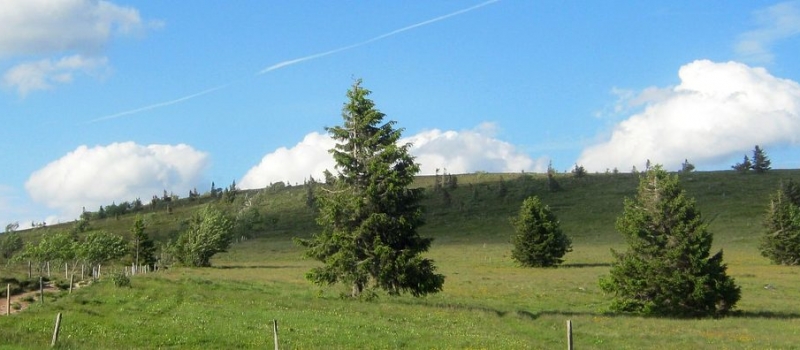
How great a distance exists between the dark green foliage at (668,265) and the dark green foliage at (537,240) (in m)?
35.6

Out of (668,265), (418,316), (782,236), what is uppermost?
(668,265)

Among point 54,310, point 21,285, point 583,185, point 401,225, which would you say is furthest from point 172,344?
point 583,185

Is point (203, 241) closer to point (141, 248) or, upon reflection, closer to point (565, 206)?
point (141, 248)

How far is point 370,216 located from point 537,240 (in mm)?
43202

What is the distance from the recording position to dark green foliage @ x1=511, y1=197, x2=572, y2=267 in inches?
2908

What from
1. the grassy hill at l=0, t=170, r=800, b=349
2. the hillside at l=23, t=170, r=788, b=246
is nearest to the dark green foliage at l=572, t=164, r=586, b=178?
the hillside at l=23, t=170, r=788, b=246

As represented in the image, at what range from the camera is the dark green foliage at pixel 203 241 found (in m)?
89.2

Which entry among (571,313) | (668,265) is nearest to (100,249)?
(571,313)

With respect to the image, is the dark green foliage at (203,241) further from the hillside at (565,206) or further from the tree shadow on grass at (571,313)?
the tree shadow on grass at (571,313)

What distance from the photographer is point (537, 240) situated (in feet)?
245

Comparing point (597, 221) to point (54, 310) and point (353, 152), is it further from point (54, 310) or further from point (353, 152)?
point (54, 310)

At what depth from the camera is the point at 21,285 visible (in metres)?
39.9

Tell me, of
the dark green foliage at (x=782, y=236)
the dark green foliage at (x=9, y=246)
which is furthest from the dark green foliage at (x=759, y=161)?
the dark green foliage at (x=9, y=246)

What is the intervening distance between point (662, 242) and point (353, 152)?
17.6 metres
